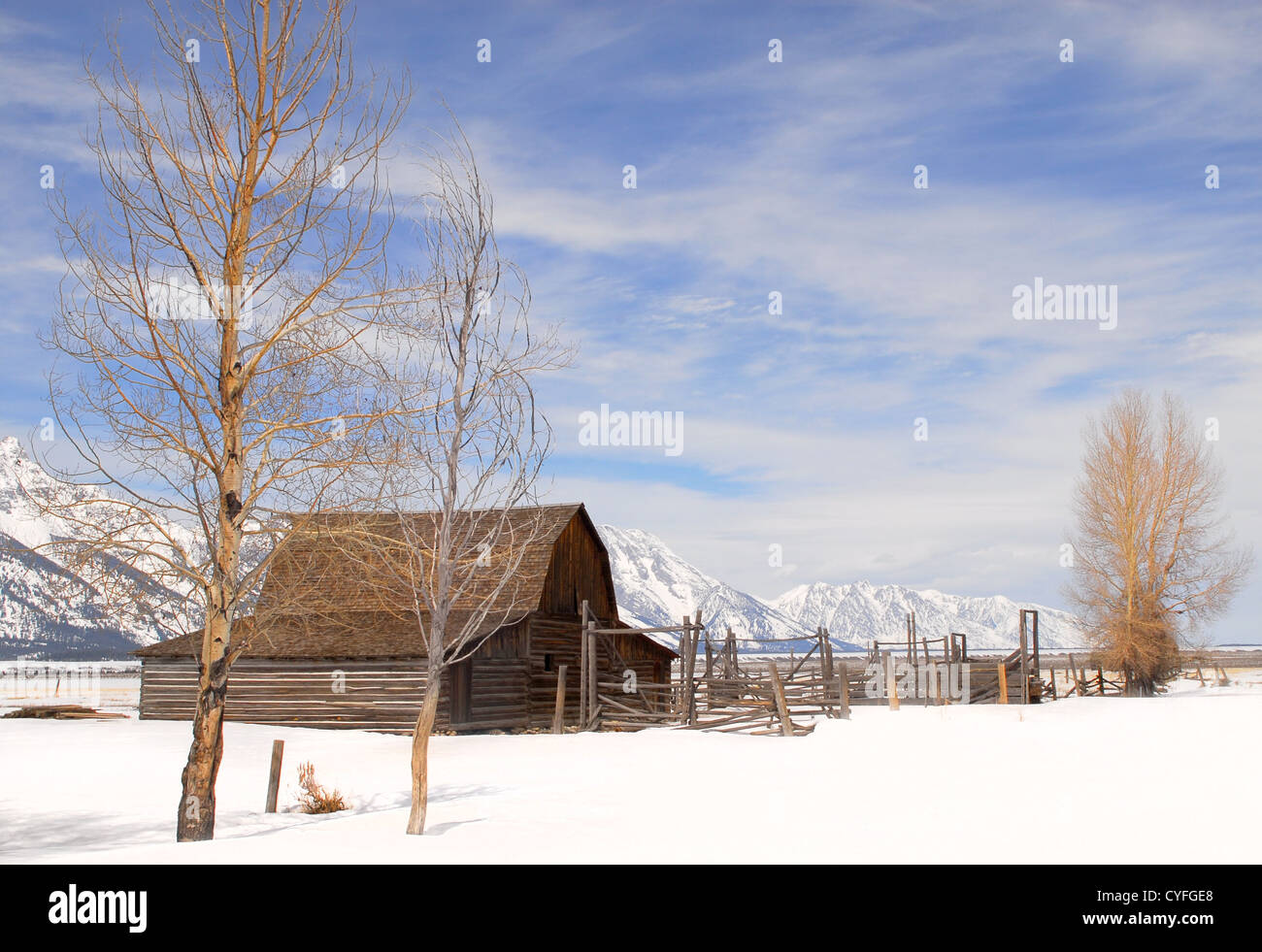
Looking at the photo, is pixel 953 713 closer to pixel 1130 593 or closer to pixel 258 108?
pixel 1130 593

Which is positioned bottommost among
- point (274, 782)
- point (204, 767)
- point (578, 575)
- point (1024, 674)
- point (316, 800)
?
point (316, 800)

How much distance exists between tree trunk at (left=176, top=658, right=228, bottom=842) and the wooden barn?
15268 mm

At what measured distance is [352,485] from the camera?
1362 cm

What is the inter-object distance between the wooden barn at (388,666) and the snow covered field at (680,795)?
1.68 m

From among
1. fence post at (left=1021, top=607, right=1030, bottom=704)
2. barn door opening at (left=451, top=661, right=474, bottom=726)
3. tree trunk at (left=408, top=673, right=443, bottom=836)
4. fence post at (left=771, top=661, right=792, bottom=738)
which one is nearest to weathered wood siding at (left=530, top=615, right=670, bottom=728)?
barn door opening at (left=451, top=661, right=474, bottom=726)

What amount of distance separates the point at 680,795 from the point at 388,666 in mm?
16579

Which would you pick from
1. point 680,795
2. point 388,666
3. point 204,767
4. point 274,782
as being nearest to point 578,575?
point 388,666

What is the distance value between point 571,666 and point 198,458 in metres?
23.7

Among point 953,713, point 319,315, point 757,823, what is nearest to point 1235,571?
point 953,713

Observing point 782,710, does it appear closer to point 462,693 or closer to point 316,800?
point 462,693

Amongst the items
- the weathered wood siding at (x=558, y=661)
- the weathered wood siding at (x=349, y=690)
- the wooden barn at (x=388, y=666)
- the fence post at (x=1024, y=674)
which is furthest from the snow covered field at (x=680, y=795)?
the fence post at (x=1024, y=674)

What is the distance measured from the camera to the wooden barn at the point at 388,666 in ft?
99.5

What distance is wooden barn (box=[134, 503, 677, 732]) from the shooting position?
30.3 m

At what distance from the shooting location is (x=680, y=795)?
1576 cm
